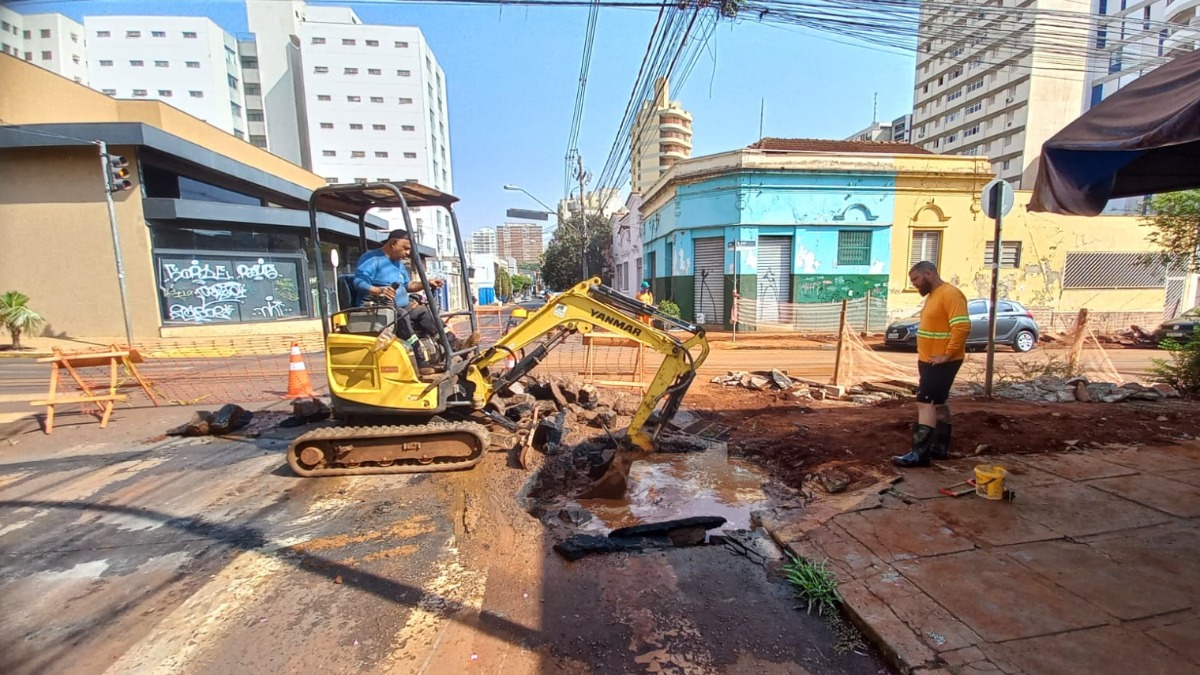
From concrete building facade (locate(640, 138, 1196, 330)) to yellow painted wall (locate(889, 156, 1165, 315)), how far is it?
0.12ft

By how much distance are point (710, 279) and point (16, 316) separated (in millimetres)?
21020

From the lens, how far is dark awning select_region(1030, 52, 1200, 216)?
230 cm

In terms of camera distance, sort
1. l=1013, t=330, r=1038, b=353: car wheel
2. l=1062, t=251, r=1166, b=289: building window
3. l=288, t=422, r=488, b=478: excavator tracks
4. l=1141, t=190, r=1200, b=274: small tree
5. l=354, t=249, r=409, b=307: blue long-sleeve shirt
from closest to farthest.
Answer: l=288, t=422, r=488, b=478: excavator tracks, l=354, t=249, r=409, b=307: blue long-sleeve shirt, l=1141, t=190, r=1200, b=274: small tree, l=1013, t=330, r=1038, b=353: car wheel, l=1062, t=251, r=1166, b=289: building window

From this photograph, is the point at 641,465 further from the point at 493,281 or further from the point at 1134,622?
the point at 493,281

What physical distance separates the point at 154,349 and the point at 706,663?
676 inches

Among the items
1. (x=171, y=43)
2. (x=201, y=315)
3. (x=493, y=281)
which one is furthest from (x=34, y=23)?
(x=201, y=315)

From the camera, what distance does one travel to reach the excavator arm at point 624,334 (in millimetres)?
4699

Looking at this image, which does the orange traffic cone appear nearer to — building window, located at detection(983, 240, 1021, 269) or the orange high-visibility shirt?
the orange high-visibility shirt

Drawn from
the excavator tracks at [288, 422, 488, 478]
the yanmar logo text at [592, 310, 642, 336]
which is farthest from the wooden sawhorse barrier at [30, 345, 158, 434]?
the yanmar logo text at [592, 310, 642, 336]

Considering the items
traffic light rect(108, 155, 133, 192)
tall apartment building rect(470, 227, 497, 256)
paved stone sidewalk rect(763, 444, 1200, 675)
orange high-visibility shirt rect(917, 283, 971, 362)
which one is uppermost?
tall apartment building rect(470, 227, 497, 256)

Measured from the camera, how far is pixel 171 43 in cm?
5181

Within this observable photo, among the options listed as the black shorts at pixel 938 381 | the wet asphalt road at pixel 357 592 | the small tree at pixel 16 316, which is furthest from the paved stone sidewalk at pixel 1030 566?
the small tree at pixel 16 316

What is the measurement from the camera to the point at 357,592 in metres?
3.11

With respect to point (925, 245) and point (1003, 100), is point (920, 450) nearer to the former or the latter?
point (925, 245)
